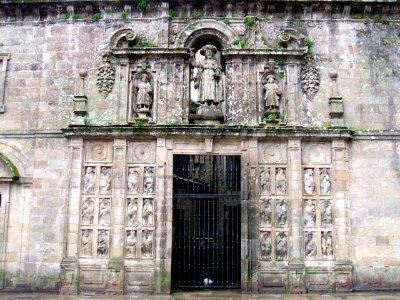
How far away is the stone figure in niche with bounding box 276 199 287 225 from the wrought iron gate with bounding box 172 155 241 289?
1.08m

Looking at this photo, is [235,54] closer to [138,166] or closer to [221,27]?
[221,27]

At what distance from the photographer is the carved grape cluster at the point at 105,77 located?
43.0ft

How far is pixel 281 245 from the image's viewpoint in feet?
40.3

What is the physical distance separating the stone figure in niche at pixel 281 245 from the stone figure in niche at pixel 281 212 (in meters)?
0.29

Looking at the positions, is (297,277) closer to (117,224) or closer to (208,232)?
(208,232)

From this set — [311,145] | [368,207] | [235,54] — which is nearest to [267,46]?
[235,54]

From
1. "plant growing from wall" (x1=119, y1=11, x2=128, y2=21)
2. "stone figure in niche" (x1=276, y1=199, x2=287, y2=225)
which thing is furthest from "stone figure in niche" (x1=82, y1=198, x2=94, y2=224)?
"plant growing from wall" (x1=119, y1=11, x2=128, y2=21)

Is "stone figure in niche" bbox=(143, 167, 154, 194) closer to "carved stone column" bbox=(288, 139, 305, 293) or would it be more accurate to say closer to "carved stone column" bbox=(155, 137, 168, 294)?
"carved stone column" bbox=(155, 137, 168, 294)

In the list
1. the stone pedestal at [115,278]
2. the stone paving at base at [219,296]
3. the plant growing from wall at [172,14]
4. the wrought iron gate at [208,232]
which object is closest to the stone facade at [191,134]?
the stone pedestal at [115,278]

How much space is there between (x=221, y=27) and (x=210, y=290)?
7160mm

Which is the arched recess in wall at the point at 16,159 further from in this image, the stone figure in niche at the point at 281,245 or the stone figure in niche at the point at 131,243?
the stone figure in niche at the point at 281,245

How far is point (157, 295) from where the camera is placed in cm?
1186

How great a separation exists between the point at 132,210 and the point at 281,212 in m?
3.90

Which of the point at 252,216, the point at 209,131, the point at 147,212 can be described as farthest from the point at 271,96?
the point at 147,212
